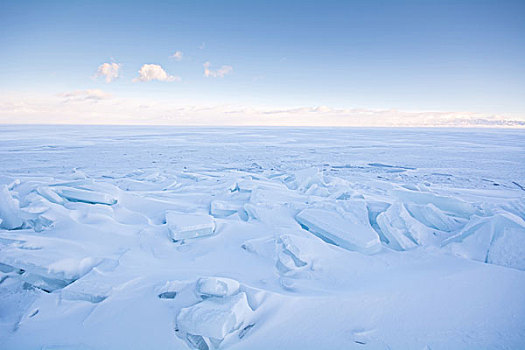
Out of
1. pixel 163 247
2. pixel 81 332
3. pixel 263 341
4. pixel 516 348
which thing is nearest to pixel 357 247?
pixel 516 348

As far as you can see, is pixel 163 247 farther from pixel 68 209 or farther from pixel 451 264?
pixel 451 264

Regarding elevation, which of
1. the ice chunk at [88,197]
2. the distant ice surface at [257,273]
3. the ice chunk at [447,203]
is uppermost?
the ice chunk at [88,197]

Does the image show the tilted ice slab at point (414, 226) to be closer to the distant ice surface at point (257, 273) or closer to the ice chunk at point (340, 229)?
the distant ice surface at point (257, 273)

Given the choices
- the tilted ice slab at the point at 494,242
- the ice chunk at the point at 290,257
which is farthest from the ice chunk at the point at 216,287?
the tilted ice slab at the point at 494,242

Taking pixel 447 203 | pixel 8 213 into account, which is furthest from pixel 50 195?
pixel 447 203

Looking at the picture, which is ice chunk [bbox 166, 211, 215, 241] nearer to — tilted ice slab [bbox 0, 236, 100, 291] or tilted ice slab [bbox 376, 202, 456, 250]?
tilted ice slab [bbox 0, 236, 100, 291]

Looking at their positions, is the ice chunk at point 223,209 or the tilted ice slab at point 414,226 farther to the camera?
the ice chunk at point 223,209
